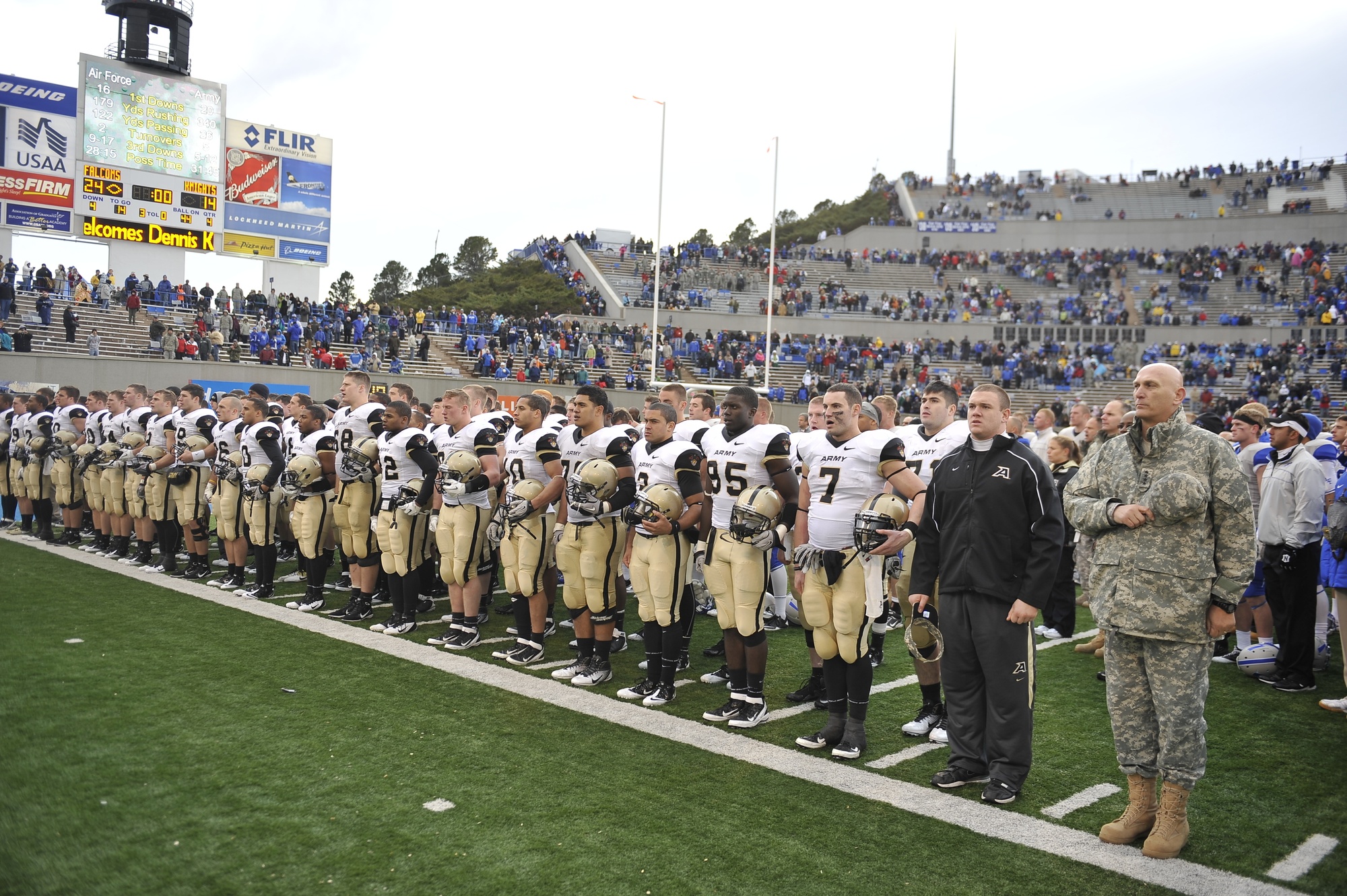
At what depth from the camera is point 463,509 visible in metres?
8.06

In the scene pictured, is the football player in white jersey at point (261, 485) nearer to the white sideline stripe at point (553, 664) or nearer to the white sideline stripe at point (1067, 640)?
the white sideline stripe at point (553, 664)

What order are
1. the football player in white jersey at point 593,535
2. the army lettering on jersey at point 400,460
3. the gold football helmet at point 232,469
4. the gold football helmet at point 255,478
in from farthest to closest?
the gold football helmet at point 232,469
the gold football helmet at point 255,478
the army lettering on jersey at point 400,460
the football player in white jersey at point 593,535

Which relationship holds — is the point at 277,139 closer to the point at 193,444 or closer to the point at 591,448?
the point at 193,444

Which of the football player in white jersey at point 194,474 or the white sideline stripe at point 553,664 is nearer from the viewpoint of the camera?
the white sideline stripe at point 553,664

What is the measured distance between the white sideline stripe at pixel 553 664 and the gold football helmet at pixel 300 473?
322 cm

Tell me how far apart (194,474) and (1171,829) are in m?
9.96

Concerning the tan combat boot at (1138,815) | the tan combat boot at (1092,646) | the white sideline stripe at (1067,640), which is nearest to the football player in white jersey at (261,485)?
the white sideline stripe at (1067,640)

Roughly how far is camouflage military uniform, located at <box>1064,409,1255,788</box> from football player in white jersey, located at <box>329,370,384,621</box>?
6596 millimetres

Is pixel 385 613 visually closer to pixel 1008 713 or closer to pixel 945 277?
pixel 1008 713

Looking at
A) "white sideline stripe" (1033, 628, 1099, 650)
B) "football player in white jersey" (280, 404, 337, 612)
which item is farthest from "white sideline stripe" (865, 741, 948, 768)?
"football player in white jersey" (280, 404, 337, 612)

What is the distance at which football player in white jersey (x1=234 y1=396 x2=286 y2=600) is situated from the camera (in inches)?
385

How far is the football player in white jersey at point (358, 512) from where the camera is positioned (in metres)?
9.12

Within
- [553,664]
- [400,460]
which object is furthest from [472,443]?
[553,664]

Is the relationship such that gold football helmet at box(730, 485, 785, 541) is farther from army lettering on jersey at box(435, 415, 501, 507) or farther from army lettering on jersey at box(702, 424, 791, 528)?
army lettering on jersey at box(435, 415, 501, 507)
